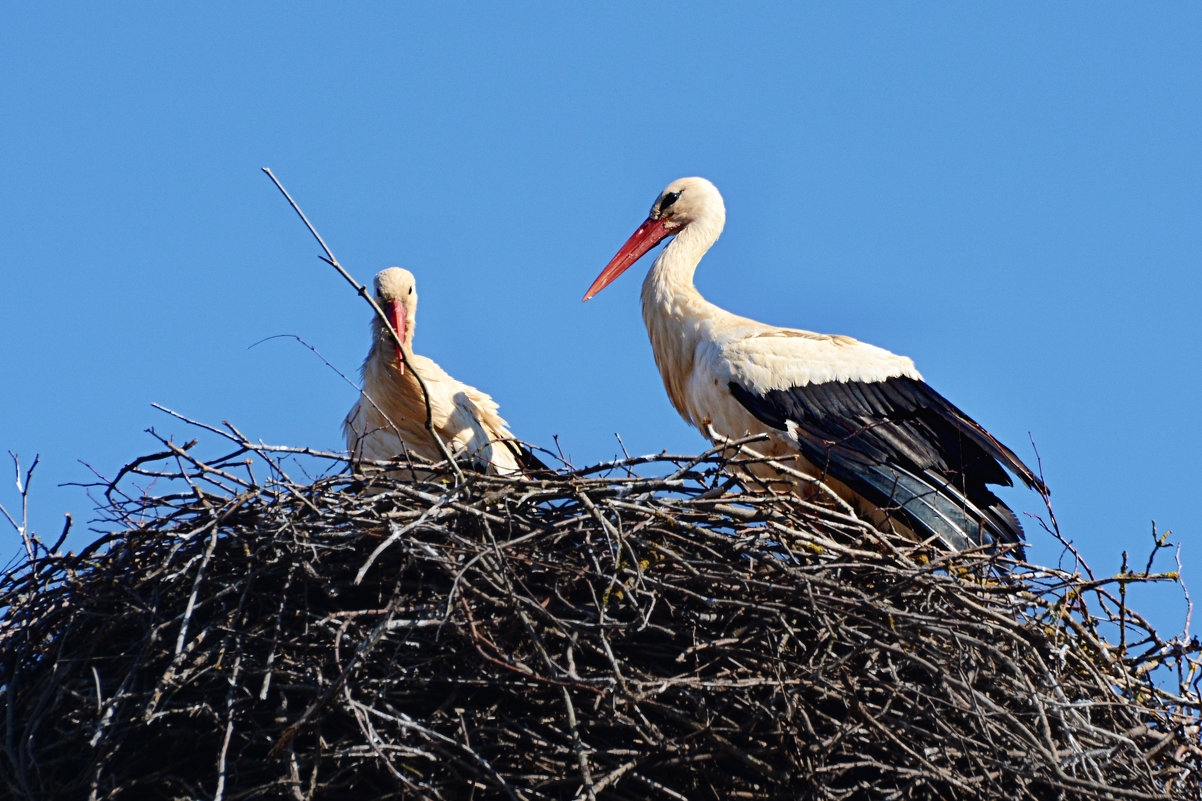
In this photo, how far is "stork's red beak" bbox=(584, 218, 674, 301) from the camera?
237 inches

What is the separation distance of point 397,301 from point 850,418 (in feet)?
5.55

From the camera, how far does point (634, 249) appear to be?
19.9ft

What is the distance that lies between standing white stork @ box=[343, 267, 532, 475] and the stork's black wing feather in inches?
39.4

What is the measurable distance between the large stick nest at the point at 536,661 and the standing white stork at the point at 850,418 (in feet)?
2.75

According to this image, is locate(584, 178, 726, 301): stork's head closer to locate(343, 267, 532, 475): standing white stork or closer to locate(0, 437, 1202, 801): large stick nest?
locate(343, 267, 532, 475): standing white stork

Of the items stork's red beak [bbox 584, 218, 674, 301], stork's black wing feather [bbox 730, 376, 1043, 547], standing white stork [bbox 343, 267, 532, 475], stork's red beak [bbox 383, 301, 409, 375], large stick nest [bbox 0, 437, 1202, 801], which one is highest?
stork's red beak [bbox 584, 218, 674, 301]

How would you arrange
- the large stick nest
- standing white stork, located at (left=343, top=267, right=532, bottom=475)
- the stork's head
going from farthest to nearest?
the stork's head < standing white stork, located at (left=343, top=267, right=532, bottom=475) < the large stick nest

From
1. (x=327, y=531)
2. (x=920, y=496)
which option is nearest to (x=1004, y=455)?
(x=920, y=496)

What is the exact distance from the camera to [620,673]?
340cm

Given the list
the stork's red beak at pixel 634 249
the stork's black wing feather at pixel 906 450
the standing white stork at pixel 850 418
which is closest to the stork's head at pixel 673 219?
the stork's red beak at pixel 634 249

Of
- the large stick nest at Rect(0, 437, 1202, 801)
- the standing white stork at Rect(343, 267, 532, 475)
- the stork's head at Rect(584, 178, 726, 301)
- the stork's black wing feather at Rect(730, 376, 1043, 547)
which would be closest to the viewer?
the large stick nest at Rect(0, 437, 1202, 801)

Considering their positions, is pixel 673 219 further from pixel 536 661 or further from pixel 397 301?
pixel 536 661

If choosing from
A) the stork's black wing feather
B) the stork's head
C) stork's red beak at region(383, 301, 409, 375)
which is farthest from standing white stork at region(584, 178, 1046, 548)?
stork's red beak at region(383, 301, 409, 375)

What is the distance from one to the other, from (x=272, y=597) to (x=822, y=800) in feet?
4.44
